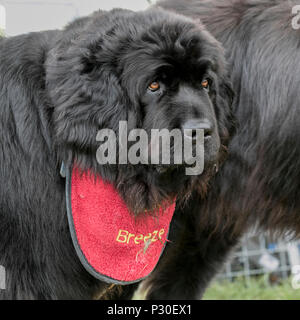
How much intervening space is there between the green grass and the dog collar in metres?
1.64

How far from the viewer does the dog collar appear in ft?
7.30

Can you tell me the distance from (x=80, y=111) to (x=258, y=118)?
891mm

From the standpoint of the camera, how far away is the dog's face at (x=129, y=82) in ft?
6.74

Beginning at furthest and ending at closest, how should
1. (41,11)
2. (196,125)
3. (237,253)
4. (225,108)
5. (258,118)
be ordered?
(237,253) < (41,11) < (258,118) < (225,108) < (196,125)

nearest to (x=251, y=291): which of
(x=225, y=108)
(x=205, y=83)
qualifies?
(x=225, y=108)

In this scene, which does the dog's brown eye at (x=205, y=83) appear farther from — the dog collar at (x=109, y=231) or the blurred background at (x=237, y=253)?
the blurred background at (x=237, y=253)

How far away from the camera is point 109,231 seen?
2312 mm

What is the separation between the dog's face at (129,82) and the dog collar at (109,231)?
108 millimetres

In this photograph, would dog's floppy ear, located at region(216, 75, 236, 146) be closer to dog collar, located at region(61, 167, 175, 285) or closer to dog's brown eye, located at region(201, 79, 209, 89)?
dog's brown eye, located at region(201, 79, 209, 89)

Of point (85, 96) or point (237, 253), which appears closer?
point (85, 96)

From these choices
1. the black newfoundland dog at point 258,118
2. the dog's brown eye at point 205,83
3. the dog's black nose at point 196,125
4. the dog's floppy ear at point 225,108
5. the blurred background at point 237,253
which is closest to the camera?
the dog's black nose at point 196,125

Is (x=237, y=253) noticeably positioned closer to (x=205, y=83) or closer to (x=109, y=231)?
(x=109, y=231)

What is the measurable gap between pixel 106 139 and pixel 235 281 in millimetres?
2866

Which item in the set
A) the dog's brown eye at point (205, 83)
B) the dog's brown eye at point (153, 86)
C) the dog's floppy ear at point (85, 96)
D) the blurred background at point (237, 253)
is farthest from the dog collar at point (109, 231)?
the blurred background at point (237, 253)
